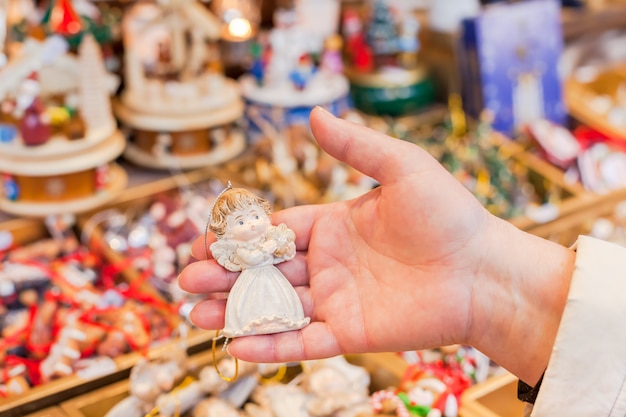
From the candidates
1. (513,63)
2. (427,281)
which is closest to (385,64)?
(513,63)

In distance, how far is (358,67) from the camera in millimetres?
2553

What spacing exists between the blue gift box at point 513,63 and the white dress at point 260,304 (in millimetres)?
1478

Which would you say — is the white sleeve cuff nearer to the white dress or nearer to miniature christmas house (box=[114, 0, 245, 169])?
the white dress

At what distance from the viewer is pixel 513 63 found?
8.12ft

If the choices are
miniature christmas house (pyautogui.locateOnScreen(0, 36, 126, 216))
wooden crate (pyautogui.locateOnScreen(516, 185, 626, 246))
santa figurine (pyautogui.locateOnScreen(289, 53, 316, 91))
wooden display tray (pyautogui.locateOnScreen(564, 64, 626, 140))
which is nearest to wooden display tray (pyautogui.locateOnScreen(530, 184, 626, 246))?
wooden crate (pyautogui.locateOnScreen(516, 185, 626, 246))

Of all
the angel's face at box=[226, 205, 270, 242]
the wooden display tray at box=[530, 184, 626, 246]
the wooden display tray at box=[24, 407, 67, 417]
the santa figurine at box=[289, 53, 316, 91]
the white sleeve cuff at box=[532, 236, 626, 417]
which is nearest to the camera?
the white sleeve cuff at box=[532, 236, 626, 417]

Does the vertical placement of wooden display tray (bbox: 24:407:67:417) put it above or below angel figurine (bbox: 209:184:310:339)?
below

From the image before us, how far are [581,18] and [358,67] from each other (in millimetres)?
969

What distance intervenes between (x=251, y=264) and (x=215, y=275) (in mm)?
63

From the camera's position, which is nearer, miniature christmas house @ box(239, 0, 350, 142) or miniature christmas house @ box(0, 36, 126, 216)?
miniature christmas house @ box(0, 36, 126, 216)

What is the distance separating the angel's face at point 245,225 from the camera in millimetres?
1149

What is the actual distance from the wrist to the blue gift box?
1373 mm

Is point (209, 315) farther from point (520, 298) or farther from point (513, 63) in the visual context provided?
point (513, 63)

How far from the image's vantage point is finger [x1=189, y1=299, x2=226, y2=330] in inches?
46.5
